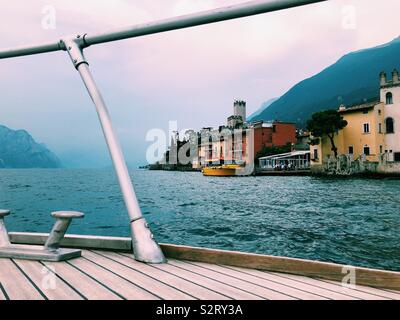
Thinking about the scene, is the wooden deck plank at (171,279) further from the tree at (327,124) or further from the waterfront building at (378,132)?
the tree at (327,124)

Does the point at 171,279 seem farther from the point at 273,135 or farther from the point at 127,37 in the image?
the point at 273,135

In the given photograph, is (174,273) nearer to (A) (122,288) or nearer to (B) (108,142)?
(A) (122,288)

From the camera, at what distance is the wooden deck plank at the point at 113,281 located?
114 inches

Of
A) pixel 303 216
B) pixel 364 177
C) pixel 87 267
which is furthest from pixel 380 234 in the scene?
pixel 364 177

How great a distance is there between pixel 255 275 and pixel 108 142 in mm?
2255

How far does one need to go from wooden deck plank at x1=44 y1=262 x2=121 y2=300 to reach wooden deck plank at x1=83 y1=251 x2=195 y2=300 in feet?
0.98

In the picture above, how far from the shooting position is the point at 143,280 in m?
3.32

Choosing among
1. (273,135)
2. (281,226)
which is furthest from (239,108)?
(281,226)

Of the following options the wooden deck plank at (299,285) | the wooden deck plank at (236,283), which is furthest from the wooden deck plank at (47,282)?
the wooden deck plank at (299,285)

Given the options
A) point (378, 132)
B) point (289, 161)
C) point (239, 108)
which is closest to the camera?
point (378, 132)

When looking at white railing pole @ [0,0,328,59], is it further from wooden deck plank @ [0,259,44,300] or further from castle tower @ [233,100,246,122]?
castle tower @ [233,100,246,122]

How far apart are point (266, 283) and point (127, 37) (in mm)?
3136

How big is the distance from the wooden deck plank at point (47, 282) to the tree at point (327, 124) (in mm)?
60058
